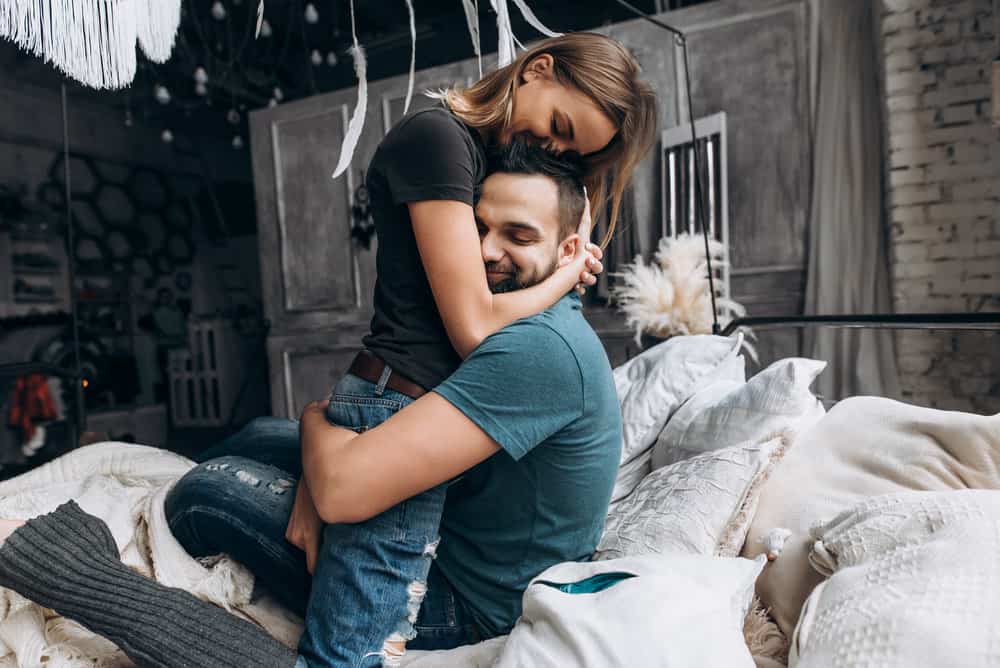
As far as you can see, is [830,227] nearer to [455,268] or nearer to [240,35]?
[455,268]

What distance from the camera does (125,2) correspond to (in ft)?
3.56

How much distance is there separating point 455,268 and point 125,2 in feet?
2.29

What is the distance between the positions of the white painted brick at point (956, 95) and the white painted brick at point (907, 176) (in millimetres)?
334

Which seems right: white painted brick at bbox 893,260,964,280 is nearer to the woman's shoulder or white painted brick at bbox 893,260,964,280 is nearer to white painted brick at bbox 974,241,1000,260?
white painted brick at bbox 974,241,1000,260

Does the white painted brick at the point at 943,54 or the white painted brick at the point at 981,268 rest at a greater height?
the white painted brick at the point at 943,54

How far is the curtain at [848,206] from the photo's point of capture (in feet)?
12.1

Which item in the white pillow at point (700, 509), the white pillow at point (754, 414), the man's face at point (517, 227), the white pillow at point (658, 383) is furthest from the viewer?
the white pillow at point (658, 383)

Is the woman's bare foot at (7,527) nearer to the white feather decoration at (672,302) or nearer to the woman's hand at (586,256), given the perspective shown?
the woman's hand at (586,256)

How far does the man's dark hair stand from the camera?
1.27 metres

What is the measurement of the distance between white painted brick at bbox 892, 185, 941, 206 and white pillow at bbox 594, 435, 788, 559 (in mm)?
2679

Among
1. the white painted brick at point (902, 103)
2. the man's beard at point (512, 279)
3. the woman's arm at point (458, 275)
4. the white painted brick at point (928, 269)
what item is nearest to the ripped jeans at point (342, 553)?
the woman's arm at point (458, 275)

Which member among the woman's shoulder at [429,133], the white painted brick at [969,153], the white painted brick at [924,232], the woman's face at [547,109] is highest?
the white painted brick at [969,153]

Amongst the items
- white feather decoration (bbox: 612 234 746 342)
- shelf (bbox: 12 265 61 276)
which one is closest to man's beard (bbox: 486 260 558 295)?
white feather decoration (bbox: 612 234 746 342)

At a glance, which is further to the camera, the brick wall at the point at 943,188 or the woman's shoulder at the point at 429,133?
the brick wall at the point at 943,188
